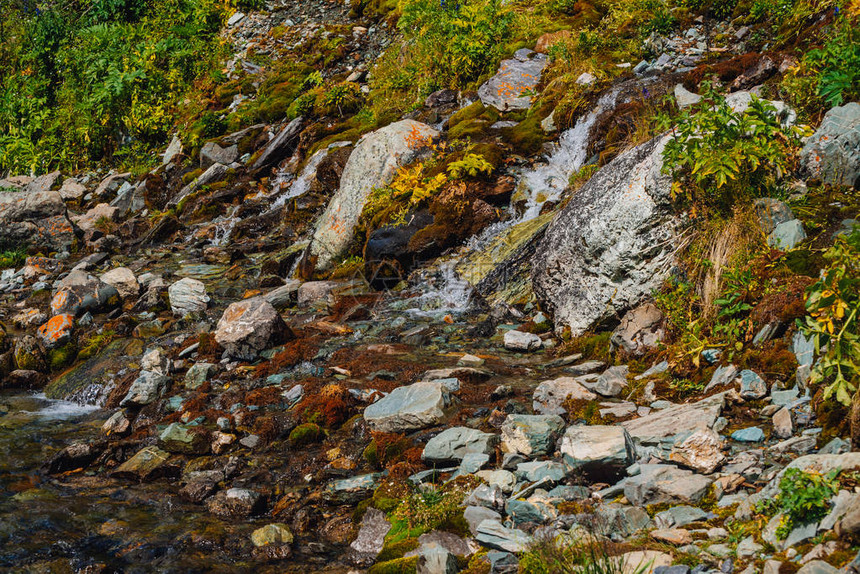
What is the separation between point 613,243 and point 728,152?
1411mm

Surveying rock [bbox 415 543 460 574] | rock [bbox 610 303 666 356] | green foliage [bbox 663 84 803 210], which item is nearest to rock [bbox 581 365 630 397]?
rock [bbox 610 303 666 356]

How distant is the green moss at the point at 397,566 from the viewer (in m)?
3.84

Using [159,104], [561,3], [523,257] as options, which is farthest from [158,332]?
[159,104]

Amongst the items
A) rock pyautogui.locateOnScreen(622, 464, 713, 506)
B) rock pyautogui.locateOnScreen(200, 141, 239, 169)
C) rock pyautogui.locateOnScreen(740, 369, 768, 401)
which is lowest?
rock pyautogui.locateOnScreen(200, 141, 239, 169)

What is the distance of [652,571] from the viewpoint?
292 cm

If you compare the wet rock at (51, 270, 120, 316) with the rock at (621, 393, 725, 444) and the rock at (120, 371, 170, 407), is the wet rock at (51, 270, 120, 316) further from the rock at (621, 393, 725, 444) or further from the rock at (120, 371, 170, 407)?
the rock at (621, 393, 725, 444)

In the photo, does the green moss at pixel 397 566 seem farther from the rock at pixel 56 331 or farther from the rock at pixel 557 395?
the rock at pixel 56 331

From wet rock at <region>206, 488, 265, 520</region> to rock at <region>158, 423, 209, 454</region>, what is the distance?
3.57 ft

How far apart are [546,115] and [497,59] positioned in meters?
2.90

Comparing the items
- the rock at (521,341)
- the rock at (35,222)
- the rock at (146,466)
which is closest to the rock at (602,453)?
the rock at (521,341)

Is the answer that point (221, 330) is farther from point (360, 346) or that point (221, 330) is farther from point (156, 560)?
point (156, 560)

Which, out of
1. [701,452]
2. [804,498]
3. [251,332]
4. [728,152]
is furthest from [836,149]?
[251,332]

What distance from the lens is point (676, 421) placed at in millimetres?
4441

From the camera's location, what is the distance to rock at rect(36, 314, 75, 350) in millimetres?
10086
